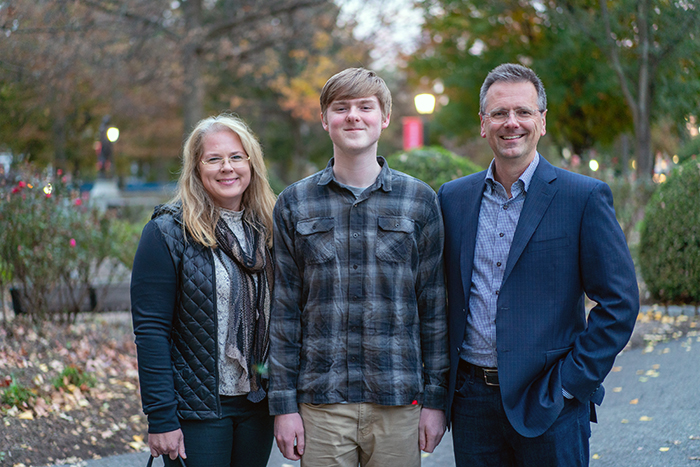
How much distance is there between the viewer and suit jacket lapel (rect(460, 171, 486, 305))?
8.52 feet

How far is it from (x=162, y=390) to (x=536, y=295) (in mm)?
1577

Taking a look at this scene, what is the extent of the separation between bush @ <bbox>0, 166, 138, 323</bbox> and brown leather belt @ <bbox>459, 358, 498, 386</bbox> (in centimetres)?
506

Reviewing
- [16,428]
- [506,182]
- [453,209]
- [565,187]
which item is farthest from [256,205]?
[16,428]

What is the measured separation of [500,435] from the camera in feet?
8.45

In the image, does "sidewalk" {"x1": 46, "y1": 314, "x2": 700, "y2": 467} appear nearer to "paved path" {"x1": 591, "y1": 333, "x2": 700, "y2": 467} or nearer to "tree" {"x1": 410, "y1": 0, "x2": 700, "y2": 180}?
"paved path" {"x1": 591, "y1": 333, "x2": 700, "y2": 467}

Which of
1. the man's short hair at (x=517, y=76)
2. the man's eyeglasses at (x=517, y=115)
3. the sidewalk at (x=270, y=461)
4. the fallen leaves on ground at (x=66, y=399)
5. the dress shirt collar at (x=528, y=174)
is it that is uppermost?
the man's short hair at (x=517, y=76)

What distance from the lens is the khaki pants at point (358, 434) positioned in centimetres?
258

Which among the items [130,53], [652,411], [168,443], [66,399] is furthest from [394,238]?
[130,53]

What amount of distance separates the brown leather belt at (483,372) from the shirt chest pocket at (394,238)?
1.74 ft

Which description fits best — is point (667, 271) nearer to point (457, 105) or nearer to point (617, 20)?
point (617, 20)

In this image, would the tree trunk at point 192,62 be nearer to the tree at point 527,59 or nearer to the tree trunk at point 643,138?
the tree at point 527,59

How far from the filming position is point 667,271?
726cm

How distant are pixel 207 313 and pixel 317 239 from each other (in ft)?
1.85

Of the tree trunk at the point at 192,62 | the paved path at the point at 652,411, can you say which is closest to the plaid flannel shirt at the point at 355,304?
the paved path at the point at 652,411
